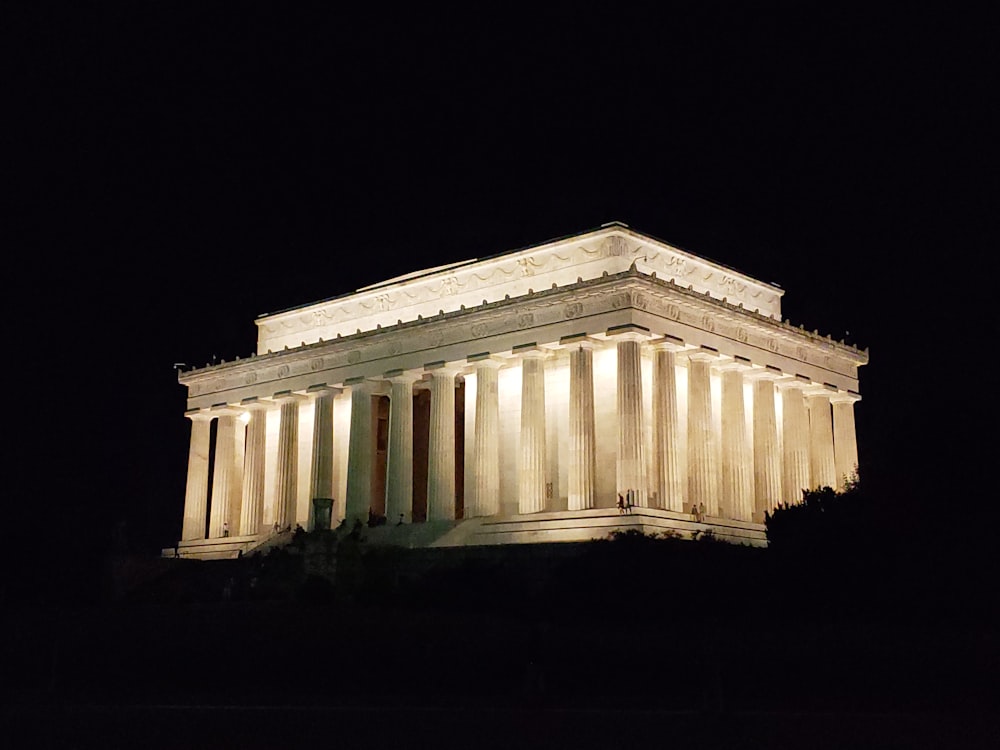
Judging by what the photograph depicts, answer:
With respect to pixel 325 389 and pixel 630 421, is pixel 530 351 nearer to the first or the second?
pixel 630 421

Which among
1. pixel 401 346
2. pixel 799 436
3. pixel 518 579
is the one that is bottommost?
pixel 518 579

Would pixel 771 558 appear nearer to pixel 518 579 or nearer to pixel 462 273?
pixel 518 579

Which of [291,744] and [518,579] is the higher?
[518,579]

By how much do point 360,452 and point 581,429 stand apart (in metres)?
15.7

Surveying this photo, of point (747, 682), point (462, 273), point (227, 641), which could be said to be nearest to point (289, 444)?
point (462, 273)

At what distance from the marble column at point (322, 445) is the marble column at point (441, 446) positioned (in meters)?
7.39

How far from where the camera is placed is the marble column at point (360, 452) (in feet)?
208

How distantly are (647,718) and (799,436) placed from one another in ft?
130

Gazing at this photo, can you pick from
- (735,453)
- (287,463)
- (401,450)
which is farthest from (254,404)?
(735,453)

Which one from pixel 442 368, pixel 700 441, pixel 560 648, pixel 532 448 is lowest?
pixel 560 648

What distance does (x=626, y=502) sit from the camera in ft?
164

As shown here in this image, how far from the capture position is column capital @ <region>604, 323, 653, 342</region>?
51.9m

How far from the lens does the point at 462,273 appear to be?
61.8 m

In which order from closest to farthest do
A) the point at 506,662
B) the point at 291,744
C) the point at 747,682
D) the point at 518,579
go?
the point at 291,744 → the point at 747,682 → the point at 506,662 → the point at 518,579
